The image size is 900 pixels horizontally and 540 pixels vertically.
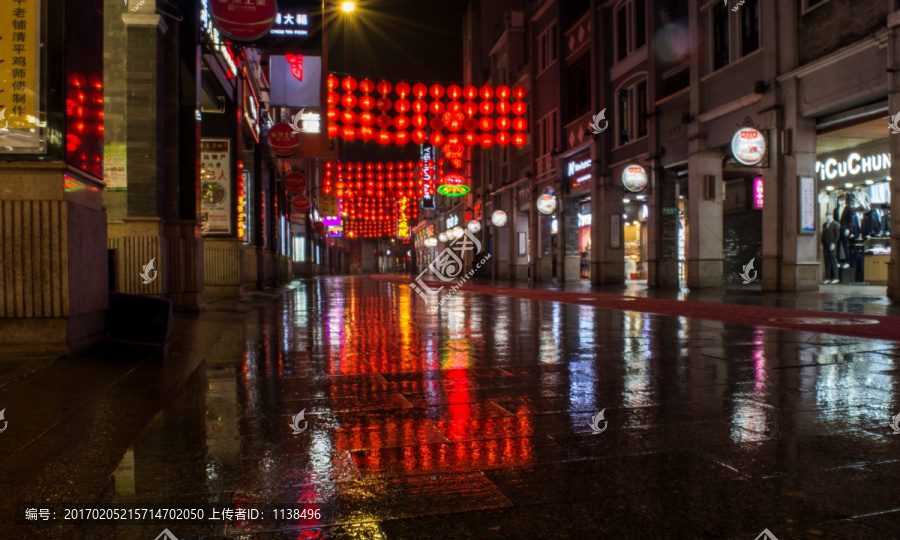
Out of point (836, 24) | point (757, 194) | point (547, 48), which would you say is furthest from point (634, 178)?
point (547, 48)

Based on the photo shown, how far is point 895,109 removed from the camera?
13.1 meters

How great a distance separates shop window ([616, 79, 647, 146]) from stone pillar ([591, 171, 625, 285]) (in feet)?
4.86

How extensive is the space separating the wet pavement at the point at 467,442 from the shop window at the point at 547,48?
2856cm

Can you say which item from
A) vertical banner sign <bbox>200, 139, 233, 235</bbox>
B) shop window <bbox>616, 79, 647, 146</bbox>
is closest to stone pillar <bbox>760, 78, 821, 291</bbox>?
shop window <bbox>616, 79, 647, 146</bbox>

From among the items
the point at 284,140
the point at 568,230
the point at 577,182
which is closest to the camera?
the point at 284,140

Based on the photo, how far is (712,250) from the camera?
805 inches

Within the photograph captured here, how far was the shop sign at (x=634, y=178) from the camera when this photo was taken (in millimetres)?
22109

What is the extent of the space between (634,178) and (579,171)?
725cm

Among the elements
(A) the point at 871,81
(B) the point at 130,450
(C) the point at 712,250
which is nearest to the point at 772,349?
(B) the point at 130,450

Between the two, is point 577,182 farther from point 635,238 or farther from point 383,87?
point 383,87

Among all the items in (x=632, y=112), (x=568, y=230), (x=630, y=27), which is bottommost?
(x=568, y=230)

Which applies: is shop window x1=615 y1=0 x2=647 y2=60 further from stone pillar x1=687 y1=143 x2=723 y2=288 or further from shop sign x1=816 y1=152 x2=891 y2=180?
shop sign x1=816 y1=152 x2=891 y2=180

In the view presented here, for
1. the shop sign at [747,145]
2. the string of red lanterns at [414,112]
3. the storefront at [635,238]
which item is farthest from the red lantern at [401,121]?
the storefront at [635,238]

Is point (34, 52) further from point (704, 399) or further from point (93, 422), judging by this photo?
point (704, 399)
